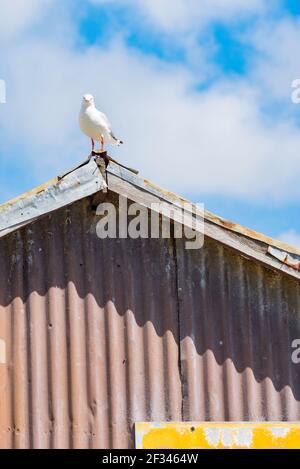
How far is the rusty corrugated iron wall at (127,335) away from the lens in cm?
745

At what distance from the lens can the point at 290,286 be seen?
7.78 metres

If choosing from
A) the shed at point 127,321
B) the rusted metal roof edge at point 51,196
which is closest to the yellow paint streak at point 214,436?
the shed at point 127,321

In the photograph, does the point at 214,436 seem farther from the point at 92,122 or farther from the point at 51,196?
the point at 92,122

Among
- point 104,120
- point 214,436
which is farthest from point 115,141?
point 214,436

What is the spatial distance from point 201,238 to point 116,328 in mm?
991

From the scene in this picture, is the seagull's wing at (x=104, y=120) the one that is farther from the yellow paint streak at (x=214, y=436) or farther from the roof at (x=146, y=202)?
the yellow paint streak at (x=214, y=436)

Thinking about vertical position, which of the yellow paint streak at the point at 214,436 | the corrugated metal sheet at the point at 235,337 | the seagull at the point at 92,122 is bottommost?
the yellow paint streak at the point at 214,436

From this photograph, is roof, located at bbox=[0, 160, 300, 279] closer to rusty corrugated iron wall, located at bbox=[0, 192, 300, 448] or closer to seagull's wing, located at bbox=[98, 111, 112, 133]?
rusty corrugated iron wall, located at bbox=[0, 192, 300, 448]

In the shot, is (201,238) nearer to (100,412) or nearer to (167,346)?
(167,346)

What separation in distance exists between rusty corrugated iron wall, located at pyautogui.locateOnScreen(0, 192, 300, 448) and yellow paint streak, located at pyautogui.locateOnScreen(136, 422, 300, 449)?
0.10 meters

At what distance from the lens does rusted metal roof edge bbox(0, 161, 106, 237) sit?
24.4 ft

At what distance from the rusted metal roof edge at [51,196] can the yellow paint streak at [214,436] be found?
181cm

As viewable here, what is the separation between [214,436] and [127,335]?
3.37ft
